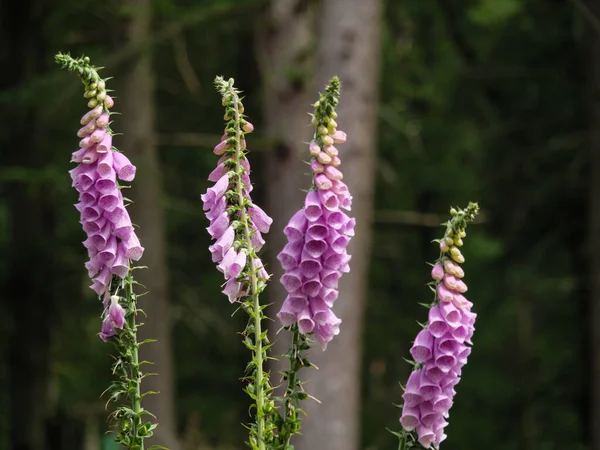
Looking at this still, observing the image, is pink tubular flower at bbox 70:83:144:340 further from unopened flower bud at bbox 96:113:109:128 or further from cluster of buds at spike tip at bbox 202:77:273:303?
cluster of buds at spike tip at bbox 202:77:273:303

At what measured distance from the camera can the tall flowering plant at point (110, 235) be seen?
1897mm

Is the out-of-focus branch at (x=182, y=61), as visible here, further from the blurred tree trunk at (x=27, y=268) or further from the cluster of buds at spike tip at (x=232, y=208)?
the cluster of buds at spike tip at (x=232, y=208)

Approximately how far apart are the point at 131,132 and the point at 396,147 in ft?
18.7

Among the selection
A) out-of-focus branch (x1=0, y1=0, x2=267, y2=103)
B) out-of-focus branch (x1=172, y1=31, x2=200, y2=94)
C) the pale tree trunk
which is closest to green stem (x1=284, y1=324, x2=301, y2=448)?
out-of-focus branch (x1=0, y1=0, x2=267, y2=103)

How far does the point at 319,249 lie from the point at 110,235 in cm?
41

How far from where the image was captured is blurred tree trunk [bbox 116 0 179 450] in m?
10.5

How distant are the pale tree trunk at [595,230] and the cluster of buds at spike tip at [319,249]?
8.14m

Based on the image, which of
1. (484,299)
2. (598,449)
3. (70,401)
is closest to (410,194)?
(484,299)

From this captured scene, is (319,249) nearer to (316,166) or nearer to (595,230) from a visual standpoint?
(316,166)

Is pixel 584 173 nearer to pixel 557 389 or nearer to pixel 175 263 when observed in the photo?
pixel 557 389

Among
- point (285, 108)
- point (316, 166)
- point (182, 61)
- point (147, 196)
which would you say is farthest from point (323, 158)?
point (182, 61)

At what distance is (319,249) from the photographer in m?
1.86

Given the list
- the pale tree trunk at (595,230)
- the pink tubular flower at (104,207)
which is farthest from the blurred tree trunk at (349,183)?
the pink tubular flower at (104,207)

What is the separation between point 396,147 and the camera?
15.4 m
